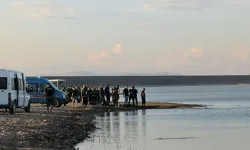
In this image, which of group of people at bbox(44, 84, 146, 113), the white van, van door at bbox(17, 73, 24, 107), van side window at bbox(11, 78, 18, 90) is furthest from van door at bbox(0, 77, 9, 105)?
group of people at bbox(44, 84, 146, 113)

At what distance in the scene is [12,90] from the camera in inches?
1428

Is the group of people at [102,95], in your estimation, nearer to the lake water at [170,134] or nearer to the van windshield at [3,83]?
the lake water at [170,134]

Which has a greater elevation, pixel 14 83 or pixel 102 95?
pixel 14 83

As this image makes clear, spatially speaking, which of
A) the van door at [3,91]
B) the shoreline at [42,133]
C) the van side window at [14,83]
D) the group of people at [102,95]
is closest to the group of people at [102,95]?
the group of people at [102,95]

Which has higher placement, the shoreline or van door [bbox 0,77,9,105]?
van door [bbox 0,77,9,105]

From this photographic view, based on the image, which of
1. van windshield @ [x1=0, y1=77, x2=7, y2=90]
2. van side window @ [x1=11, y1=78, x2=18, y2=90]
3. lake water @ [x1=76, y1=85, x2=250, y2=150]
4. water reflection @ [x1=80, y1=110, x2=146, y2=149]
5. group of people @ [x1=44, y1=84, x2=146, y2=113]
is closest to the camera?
lake water @ [x1=76, y1=85, x2=250, y2=150]

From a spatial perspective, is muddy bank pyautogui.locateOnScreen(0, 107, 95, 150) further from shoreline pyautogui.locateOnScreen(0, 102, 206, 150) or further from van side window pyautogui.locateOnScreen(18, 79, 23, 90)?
van side window pyautogui.locateOnScreen(18, 79, 23, 90)

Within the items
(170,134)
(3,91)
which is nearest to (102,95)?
(3,91)

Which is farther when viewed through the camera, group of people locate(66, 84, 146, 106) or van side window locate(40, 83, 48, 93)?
group of people locate(66, 84, 146, 106)

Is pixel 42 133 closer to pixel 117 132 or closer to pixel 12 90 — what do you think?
pixel 117 132

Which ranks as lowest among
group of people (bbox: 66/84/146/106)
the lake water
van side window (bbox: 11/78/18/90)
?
the lake water

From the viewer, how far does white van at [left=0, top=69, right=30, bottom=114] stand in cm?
3559

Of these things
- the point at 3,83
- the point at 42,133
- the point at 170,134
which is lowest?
the point at 170,134

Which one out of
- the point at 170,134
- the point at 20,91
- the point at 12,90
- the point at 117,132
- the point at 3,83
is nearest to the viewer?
the point at 170,134
